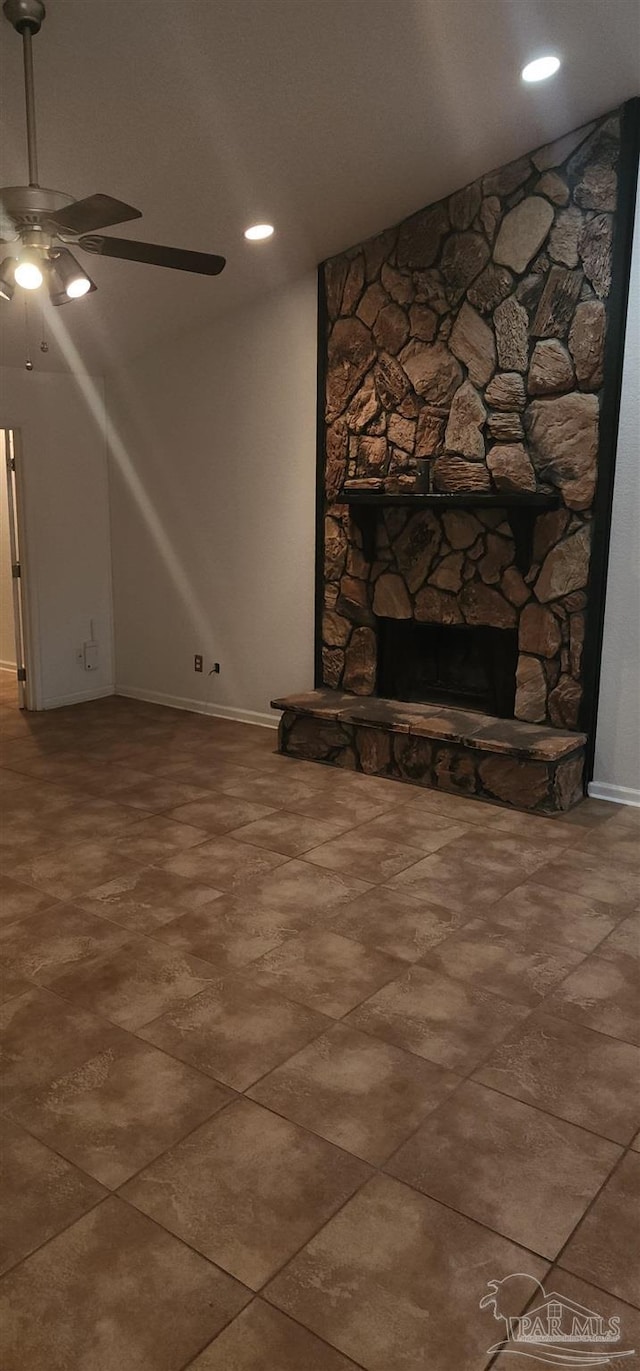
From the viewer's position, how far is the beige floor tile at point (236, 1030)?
7.44 ft

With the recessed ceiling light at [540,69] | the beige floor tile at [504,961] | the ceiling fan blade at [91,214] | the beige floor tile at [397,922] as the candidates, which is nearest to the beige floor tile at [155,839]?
the beige floor tile at [397,922]

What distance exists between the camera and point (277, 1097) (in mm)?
2145

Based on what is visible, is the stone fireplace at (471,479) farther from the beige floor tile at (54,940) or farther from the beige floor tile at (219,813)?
the beige floor tile at (54,940)

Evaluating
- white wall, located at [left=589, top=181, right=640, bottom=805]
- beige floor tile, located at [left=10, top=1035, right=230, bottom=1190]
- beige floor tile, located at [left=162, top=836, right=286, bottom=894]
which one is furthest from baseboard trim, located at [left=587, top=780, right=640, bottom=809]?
beige floor tile, located at [left=10, top=1035, right=230, bottom=1190]

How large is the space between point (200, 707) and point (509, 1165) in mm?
4305

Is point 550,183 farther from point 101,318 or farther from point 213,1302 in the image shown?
point 213,1302

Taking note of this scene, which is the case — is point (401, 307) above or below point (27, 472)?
above

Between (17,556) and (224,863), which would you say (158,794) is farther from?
(17,556)

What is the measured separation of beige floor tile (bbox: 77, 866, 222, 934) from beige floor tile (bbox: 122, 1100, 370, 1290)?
1044 millimetres

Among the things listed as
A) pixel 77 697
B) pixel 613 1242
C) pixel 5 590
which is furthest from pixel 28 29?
pixel 5 590

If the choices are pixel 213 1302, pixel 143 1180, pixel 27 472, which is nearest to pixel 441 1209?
pixel 213 1302

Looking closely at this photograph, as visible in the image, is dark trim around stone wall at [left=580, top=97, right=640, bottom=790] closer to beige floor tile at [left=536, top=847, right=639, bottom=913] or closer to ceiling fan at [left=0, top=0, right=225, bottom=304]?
beige floor tile at [left=536, top=847, right=639, bottom=913]

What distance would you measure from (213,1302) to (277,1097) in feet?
1.86

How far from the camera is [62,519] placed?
602 centimetres
